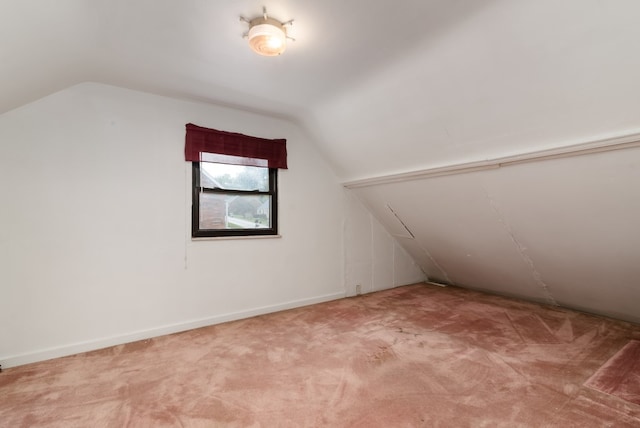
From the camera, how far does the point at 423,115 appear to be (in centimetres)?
253

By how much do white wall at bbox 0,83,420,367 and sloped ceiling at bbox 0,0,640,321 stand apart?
24 cm

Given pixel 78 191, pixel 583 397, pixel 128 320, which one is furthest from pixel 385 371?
pixel 78 191

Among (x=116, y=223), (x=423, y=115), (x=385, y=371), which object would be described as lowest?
(x=385, y=371)

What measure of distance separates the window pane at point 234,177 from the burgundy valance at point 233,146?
11 centimetres

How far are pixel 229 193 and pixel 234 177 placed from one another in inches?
7.7

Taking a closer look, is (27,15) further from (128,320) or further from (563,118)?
(563,118)

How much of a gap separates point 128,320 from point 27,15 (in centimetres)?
Result: 234

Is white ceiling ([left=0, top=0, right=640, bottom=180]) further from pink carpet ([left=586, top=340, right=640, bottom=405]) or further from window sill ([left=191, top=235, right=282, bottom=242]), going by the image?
pink carpet ([left=586, top=340, right=640, bottom=405])

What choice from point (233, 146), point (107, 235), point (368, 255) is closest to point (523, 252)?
point (368, 255)

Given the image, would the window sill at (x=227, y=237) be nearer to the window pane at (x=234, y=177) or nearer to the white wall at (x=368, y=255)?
the window pane at (x=234, y=177)

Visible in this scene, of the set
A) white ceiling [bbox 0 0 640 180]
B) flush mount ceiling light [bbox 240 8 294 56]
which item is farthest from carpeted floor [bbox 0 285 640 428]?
flush mount ceiling light [bbox 240 8 294 56]

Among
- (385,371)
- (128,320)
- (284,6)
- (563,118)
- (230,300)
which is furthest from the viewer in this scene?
(230,300)

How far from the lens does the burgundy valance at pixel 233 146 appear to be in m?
2.99

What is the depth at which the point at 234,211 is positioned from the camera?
11.0 ft
